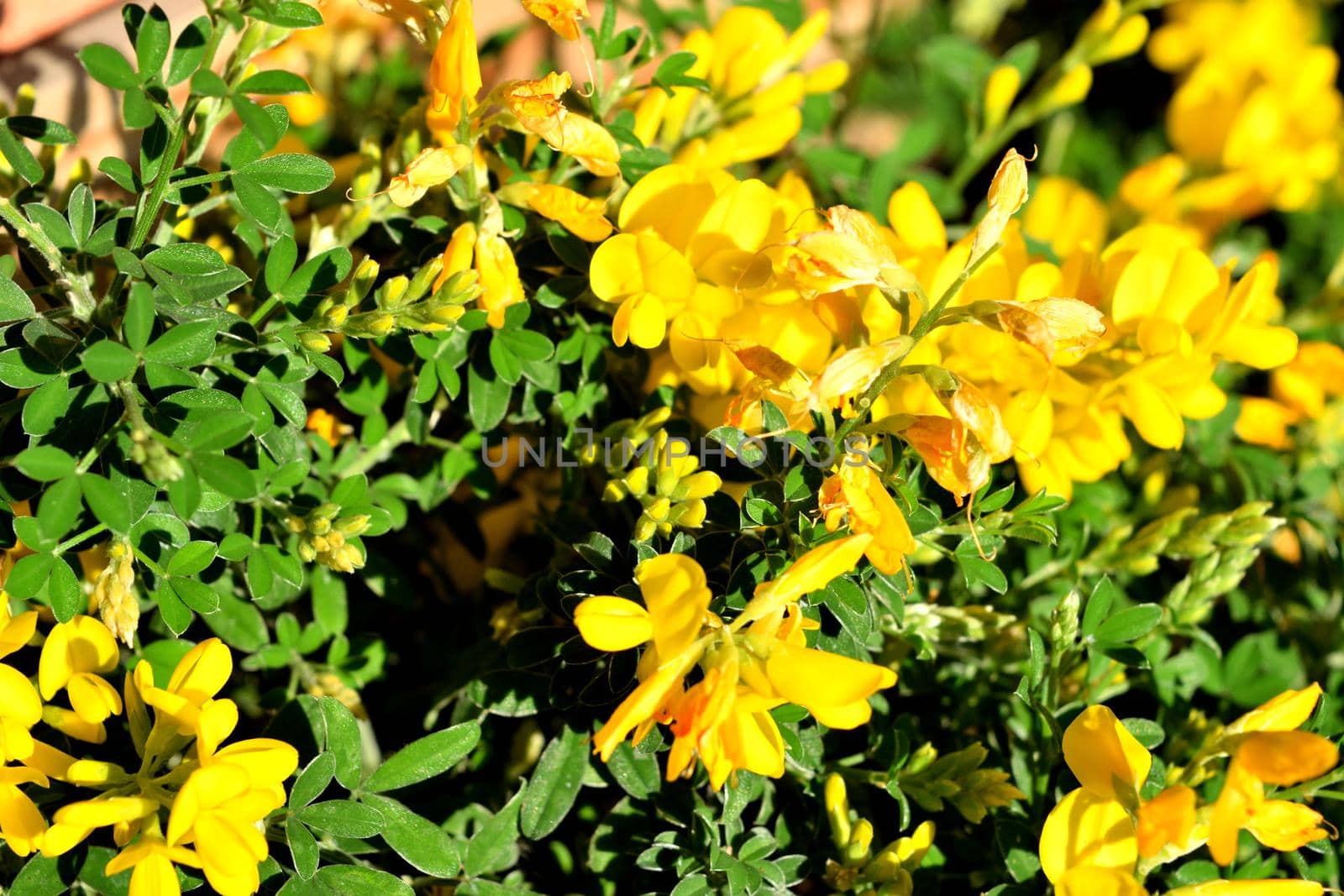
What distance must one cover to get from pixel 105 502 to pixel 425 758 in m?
0.33

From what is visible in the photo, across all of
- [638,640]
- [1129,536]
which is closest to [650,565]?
[638,640]

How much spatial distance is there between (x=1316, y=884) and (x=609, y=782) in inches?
23.2

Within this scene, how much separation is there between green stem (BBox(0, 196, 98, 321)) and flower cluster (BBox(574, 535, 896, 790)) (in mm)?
495

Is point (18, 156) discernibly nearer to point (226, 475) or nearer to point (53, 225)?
point (53, 225)

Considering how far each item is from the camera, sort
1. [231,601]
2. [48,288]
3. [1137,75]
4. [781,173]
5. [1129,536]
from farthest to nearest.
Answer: [1137,75] → [781,173] → [1129,536] → [231,601] → [48,288]

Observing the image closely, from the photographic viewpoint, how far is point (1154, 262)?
1.13 meters

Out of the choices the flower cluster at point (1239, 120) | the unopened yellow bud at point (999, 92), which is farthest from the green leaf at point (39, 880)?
the flower cluster at point (1239, 120)

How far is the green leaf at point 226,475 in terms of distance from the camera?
80 cm

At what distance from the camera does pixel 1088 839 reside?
916mm

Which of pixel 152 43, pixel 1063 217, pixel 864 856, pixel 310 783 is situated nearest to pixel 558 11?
pixel 152 43

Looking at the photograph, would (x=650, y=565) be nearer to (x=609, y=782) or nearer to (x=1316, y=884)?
(x=609, y=782)

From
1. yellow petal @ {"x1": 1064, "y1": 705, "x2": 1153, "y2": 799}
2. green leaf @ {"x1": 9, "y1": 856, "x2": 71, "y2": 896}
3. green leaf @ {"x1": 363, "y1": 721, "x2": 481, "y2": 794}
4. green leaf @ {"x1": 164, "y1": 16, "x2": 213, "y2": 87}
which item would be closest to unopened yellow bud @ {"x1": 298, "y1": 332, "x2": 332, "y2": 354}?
green leaf @ {"x1": 164, "y1": 16, "x2": 213, "y2": 87}

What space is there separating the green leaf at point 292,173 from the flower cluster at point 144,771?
1.20 feet

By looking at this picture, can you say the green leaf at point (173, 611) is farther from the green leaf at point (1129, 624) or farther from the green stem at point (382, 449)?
the green leaf at point (1129, 624)
